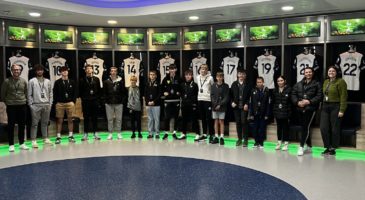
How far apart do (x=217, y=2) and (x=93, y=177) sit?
393 cm

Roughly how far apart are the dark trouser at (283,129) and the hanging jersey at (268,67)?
1.58 m

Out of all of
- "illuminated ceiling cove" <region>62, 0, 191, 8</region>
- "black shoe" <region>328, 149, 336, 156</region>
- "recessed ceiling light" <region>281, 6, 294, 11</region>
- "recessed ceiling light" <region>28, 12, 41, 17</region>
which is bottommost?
"black shoe" <region>328, 149, 336, 156</region>

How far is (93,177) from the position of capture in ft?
16.2

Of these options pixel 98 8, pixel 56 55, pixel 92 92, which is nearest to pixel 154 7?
pixel 98 8

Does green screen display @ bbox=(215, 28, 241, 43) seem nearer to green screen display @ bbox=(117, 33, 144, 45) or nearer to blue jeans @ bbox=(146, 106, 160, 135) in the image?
green screen display @ bbox=(117, 33, 144, 45)

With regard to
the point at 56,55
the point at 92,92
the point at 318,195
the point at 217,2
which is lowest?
the point at 318,195

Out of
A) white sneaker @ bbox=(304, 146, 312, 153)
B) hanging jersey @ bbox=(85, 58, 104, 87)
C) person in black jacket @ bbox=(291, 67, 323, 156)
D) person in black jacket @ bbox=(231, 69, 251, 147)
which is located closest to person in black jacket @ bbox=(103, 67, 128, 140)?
hanging jersey @ bbox=(85, 58, 104, 87)

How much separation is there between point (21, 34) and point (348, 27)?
7085mm

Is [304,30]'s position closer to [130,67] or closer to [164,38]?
[164,38]

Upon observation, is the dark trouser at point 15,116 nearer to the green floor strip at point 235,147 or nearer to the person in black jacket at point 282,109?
the green floor strip at point 235,147

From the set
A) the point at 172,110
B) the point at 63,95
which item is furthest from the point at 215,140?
the point at 63,95

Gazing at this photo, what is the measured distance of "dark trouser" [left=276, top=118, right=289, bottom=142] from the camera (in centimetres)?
684

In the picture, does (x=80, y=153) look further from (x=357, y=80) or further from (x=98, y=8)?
(x=357, y=80)

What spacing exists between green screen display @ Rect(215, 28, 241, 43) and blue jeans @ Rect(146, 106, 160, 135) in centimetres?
238
